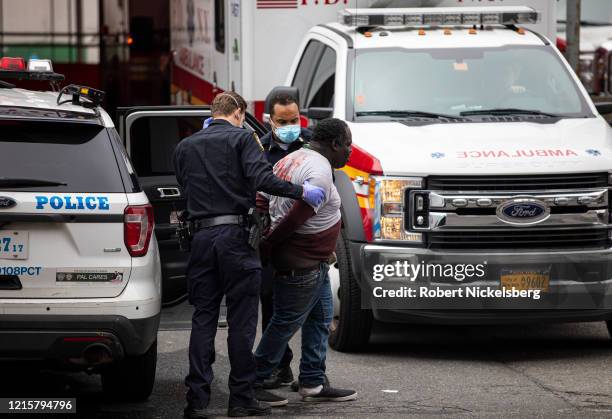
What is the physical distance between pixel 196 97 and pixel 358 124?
19.4 ft

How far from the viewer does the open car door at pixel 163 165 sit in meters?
8.38

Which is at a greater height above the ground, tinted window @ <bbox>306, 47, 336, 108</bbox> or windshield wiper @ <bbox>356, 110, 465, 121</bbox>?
tinted window @ <bbox>306, 47, 336, 108</bbox>

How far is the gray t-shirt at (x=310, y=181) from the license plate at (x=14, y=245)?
1454mm

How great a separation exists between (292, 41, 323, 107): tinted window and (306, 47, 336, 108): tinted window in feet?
0.36

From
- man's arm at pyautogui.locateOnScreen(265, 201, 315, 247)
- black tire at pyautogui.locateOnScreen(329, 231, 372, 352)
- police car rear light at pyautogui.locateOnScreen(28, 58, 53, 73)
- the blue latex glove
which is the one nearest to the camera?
the blue latex glove

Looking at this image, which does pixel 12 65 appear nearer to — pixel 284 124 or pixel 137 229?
A: pixel 284 124

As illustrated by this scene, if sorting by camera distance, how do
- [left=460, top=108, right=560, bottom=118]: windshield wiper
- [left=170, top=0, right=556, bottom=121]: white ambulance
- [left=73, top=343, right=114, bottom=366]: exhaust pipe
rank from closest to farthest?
[left=73, top=343, right=114, bottom=366]: exhaust pipe, [left=460, top=108, right=560, bottom=118]: windshield wiper, [left=170, top=0, right=556, bottom=121]: white ambulance

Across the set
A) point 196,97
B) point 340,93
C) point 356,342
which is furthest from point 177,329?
point 196,97

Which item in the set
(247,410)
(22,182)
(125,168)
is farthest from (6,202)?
(247,410)

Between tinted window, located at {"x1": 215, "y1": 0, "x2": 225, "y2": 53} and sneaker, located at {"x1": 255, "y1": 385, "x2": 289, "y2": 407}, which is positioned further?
tinted window, located at {"x1": 215, "y1": 0, "x2": 225, "y2": 53}

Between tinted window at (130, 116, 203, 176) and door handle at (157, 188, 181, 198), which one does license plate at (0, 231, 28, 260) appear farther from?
tinted window at (130, 116, 203, 176)

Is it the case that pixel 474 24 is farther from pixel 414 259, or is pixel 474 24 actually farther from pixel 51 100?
pixel 51 100

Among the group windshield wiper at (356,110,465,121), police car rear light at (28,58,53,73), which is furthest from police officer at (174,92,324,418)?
windshield wiper at (356,110,465,121)

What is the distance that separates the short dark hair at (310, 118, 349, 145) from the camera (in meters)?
7.22
